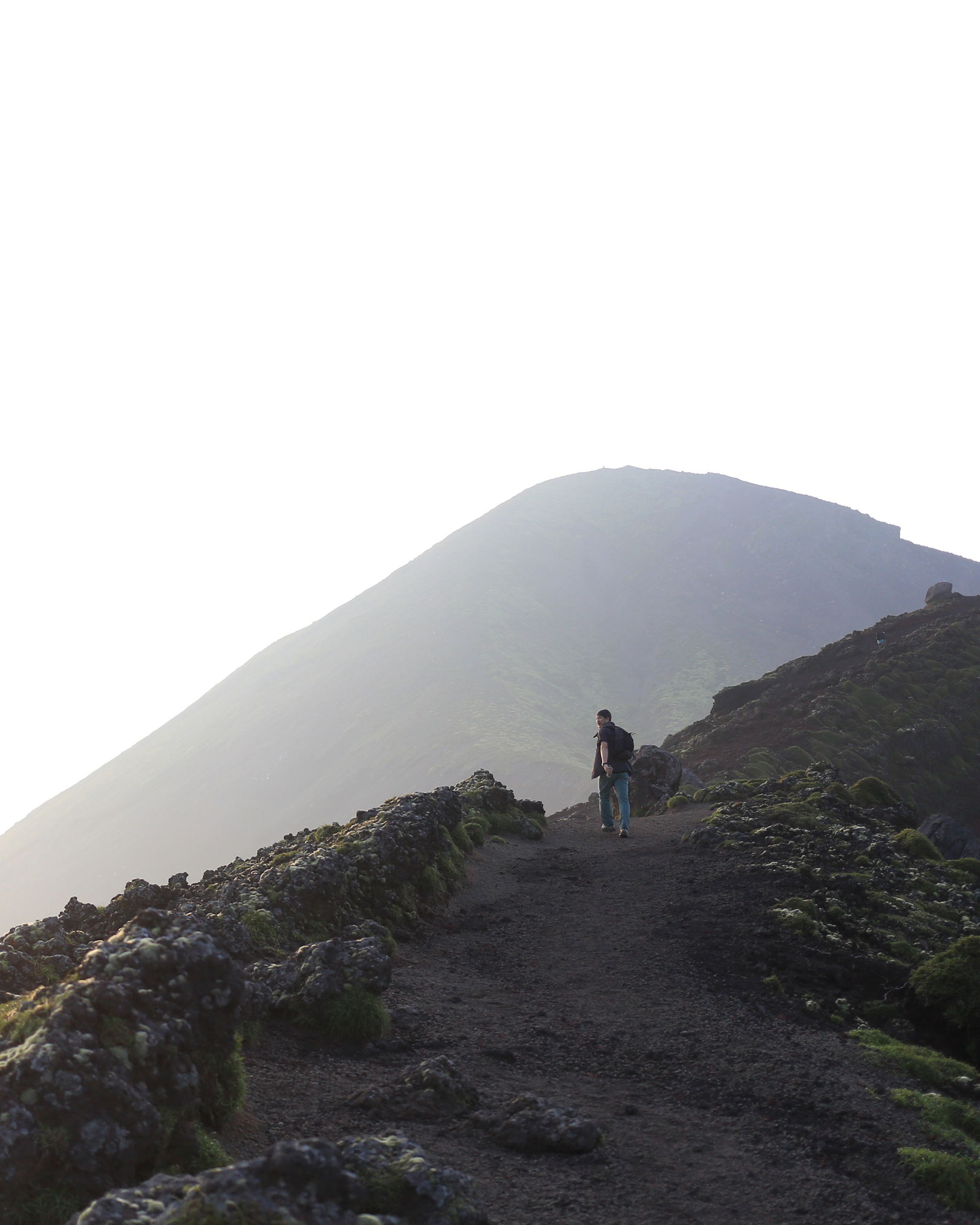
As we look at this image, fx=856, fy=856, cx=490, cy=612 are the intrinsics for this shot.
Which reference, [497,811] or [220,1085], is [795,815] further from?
[220,1085]

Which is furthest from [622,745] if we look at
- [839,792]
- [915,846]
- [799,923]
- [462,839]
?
[799,923]

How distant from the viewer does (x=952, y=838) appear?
2755 cm

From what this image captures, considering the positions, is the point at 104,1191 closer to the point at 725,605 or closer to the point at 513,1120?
the point at 513,1120

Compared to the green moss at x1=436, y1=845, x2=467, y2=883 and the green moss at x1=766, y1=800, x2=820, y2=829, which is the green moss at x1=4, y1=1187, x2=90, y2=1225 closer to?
the green moss at x1=436, y1=845, x2=467, y2=883

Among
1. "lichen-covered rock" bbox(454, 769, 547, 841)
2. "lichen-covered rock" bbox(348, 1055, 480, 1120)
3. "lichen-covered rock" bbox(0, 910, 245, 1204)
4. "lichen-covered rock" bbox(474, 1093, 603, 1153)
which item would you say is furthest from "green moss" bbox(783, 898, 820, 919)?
"lichen-covered rock" bbox(0, 910, 245, 1204)

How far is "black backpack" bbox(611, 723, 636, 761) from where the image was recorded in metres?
24.5

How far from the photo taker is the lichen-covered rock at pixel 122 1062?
6.09m

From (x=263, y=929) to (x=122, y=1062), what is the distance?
692 centimetres

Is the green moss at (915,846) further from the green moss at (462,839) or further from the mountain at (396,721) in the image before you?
Answer: the mountain at (396,721)

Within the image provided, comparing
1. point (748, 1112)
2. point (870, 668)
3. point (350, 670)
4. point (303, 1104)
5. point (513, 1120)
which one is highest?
point (350, 670)

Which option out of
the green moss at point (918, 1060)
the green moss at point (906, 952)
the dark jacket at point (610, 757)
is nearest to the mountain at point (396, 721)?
the dark jacket at point (610, 757)

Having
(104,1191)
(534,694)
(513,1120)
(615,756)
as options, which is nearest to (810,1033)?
(513,1120)

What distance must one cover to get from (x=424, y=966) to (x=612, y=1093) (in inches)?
201

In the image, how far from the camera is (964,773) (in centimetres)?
4391
